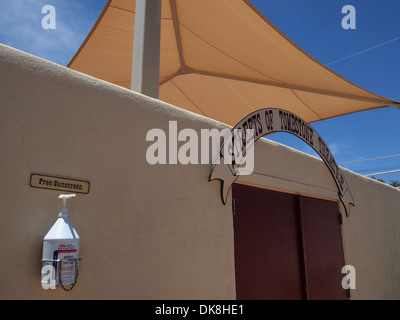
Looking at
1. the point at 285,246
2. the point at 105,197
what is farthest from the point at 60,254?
the point at 285,246

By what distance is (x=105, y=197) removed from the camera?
136 inches

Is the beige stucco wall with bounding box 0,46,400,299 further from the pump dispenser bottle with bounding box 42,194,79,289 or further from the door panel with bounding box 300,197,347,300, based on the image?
the door panel with bounding box 300,197,347,300

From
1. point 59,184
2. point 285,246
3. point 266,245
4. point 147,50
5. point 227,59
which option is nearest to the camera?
point 59,184

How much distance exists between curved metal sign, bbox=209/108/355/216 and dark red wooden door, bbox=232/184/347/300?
30cm

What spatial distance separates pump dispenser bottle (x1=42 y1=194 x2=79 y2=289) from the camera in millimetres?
2848

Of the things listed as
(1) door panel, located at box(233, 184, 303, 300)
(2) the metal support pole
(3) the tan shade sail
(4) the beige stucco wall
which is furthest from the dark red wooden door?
(3) the tan shade sail

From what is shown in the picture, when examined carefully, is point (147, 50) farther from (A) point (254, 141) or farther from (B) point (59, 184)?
(B) point (59, 184)

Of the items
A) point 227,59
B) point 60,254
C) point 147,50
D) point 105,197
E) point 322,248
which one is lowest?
point 60,254

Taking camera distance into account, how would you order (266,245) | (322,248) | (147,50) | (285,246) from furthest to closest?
(322,248), (285,246), (266,245), (147,50)

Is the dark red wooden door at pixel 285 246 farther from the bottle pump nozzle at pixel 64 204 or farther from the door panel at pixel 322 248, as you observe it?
the bottle pump nozzle at pixel 64 204

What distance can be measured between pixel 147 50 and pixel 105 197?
2.33 meters

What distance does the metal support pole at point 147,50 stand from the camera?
479 centimetres

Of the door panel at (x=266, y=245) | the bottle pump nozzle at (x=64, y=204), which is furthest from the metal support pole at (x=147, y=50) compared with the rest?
the bottle pump nozzle at (x=64, y=204)

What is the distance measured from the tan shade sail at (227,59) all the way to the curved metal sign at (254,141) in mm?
1329
